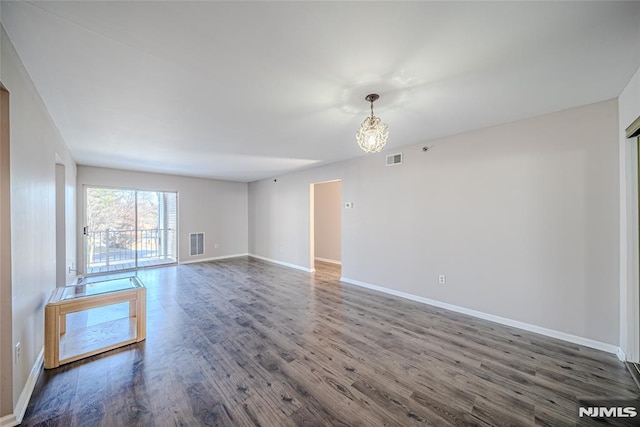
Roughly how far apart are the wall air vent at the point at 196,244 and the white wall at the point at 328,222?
341 cm

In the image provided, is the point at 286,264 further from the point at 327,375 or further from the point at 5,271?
the point at 5,271

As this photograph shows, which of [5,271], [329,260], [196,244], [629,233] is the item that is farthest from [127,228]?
[629,233]

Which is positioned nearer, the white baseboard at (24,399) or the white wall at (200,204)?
the white baseboard at (24,399)

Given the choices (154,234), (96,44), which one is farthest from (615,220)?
(154,234)

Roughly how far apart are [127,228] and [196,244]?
5.98ft

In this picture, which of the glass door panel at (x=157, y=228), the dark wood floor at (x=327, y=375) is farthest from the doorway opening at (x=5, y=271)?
the glass door panel at (x=157, y=228)

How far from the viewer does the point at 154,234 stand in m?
7.45

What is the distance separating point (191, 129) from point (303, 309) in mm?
2888

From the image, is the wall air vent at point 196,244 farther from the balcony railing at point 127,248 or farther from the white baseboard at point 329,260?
the white baseboard at point 329,260

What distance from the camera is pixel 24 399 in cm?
170

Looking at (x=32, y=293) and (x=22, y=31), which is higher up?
(x=22, y=31)

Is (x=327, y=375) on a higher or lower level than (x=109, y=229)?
lower

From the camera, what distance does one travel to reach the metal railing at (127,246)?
6.25 m

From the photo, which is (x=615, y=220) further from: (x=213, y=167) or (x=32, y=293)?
(x=213, y=167)
